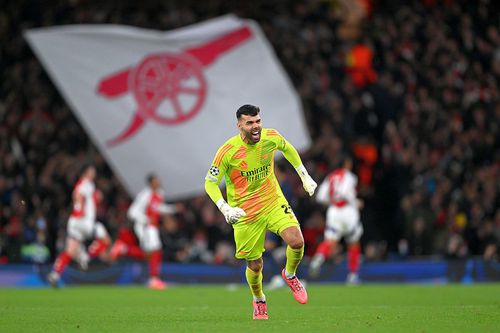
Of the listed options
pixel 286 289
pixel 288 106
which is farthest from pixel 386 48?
pixel 286 289

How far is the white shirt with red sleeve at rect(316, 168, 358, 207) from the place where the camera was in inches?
881

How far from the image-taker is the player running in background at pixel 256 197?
12.7 meters

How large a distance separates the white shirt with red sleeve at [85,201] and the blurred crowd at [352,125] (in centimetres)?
175

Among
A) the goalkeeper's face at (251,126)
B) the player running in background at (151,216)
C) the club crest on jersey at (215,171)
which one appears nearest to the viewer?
the goalkeeper's face at (251,126)

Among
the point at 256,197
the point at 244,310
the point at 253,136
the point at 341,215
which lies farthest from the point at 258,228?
the point at 341,215

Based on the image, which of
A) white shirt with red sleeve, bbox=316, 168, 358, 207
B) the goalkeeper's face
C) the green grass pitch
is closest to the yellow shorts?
the green grass pitch

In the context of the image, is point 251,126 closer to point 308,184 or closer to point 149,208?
point 308,184

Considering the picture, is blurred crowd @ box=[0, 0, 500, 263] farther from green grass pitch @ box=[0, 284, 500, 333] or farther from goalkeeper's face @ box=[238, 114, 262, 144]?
goalkeeper's face @ box=[238, 114, 262, 144]

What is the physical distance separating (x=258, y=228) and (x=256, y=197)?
1.25 feet

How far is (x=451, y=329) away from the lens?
11297mm

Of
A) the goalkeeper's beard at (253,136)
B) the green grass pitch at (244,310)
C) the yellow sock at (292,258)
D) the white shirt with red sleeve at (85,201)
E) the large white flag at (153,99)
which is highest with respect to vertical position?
the large white flag at (153,99)

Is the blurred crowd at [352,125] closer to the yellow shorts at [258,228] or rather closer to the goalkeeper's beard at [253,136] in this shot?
the yellow shorts at [258,228]

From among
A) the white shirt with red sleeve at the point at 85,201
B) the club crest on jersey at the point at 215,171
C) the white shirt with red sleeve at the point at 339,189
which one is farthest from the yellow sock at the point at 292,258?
the white shirt with red sleeve at the point at 85,201

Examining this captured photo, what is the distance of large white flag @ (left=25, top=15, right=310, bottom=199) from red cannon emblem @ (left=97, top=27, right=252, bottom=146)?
0.9 inches
